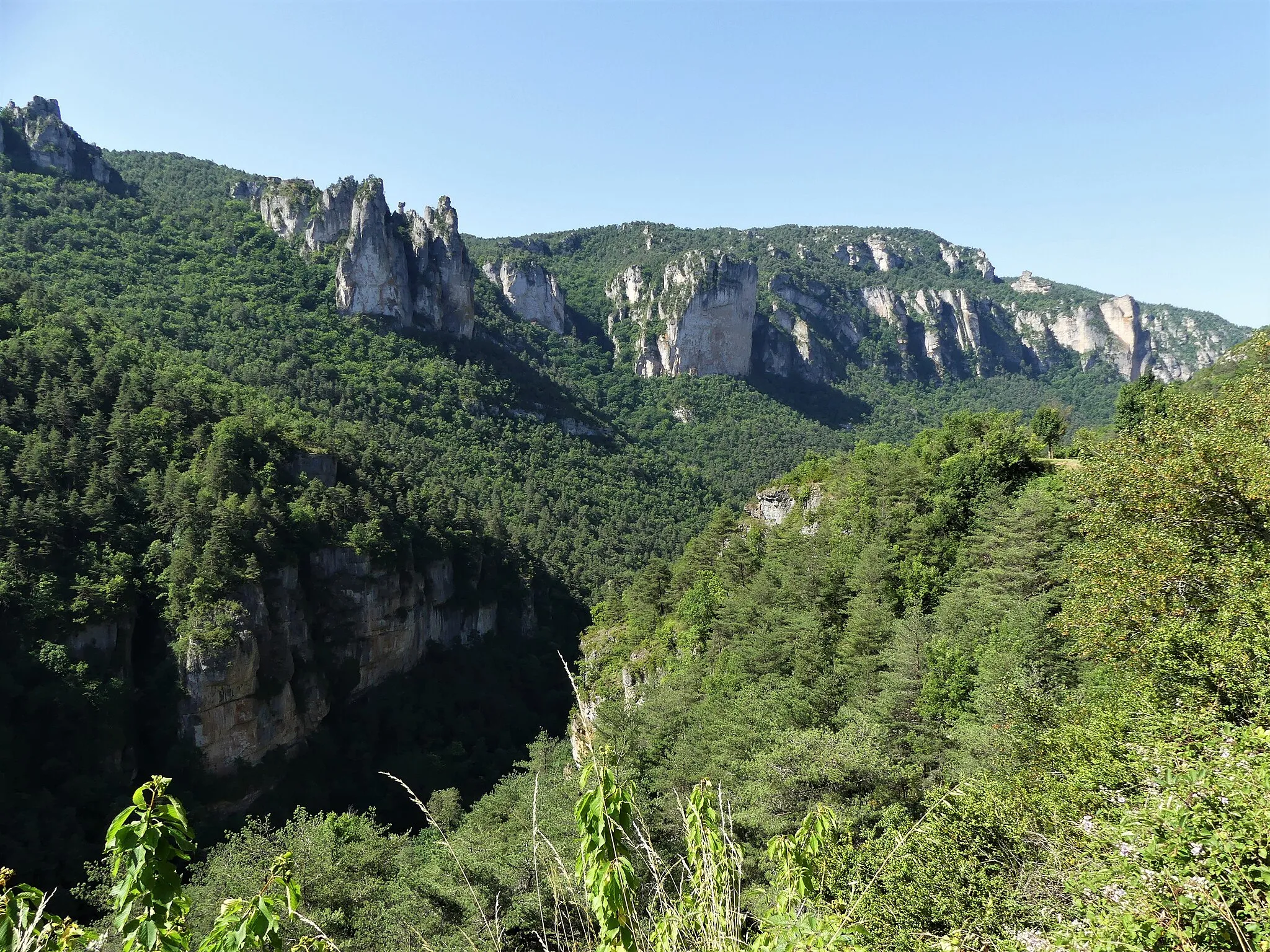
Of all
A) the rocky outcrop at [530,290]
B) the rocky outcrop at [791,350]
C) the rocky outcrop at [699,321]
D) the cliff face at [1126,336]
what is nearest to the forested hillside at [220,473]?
the rocky outcrop at [699,321]

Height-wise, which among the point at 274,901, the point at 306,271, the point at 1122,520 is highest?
the point at 306,271

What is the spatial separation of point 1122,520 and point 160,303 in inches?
3392

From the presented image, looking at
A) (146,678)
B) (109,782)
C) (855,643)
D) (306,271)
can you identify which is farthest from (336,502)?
(306,271)

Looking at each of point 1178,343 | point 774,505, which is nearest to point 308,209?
point 774,505

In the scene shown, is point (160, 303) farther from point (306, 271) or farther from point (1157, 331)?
point (1157, 331)

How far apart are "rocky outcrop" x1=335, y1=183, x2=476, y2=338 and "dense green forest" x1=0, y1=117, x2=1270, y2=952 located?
12.2 metres

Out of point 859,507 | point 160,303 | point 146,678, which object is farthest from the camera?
point 160,303

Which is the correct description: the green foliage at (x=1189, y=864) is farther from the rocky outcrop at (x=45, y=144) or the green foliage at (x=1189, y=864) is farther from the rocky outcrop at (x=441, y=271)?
the rocky outcrop at (x=45, y=144)

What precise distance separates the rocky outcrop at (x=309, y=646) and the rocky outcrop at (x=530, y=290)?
9030 cm

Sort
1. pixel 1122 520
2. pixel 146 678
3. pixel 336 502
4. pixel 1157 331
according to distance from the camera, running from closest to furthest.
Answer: pixel 1122 520, pixel 146 678, pixel 336 502, pixel 1157 331

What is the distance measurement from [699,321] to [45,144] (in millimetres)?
98579

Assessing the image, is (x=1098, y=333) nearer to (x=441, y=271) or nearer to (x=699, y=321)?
(x=699, y=321)

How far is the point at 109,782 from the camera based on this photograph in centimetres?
Result: 2923

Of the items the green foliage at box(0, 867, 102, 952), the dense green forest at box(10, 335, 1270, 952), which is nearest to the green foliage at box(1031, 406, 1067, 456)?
the dense green forest at box(10, 335, 1270, 952)
